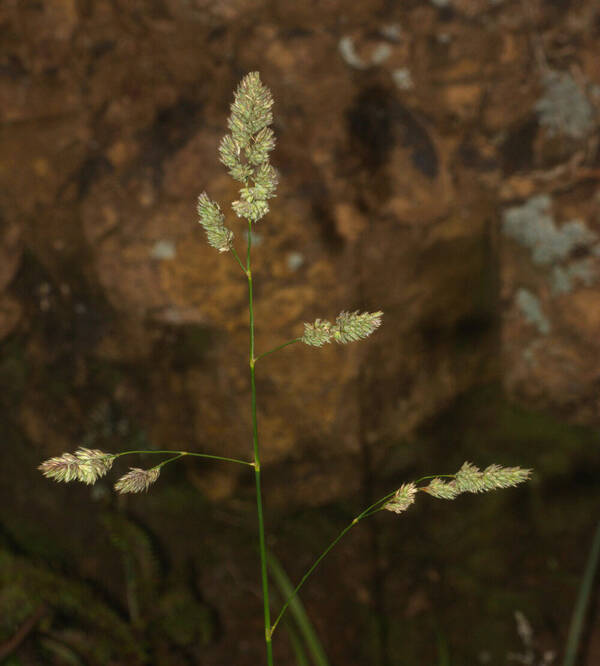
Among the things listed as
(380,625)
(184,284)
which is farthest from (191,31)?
(380,625)

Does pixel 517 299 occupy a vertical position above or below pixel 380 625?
above

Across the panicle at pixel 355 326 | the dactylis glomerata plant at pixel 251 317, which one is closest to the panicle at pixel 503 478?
the dactylis glomerata plant at pixel 251 317

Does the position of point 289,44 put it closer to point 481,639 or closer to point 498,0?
point 498,0

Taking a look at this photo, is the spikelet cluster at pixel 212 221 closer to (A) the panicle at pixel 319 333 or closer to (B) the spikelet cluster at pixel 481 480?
(A) the panicle at pixel 319 333

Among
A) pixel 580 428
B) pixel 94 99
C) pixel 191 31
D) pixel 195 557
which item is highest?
pixel 191 31

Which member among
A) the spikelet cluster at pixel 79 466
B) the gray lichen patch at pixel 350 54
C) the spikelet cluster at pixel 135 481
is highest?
the gray lichen patch at pixel 350 54

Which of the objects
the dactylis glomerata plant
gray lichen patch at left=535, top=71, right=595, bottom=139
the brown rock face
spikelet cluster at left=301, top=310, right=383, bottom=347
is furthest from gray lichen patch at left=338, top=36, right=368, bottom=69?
spikelet cluster at left=301, top=310, right=383, bottom=347

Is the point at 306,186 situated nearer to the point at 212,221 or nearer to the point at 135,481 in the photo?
A: the point at 212,221

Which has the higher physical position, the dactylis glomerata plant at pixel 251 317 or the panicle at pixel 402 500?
the dactylis glomerata plant at pixel 251 317
